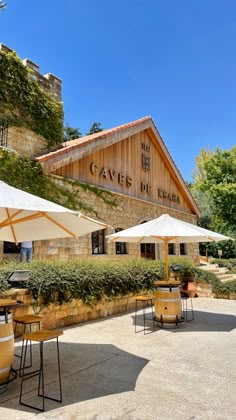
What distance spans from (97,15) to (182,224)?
873 cm

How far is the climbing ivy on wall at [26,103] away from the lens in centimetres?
1052

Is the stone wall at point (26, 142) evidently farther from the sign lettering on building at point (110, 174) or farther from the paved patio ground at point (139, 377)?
the paved patio ground at point (139, 377)

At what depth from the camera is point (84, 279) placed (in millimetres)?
7078

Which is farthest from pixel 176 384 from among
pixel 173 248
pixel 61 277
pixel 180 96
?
pixel 180 96

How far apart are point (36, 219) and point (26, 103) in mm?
7990

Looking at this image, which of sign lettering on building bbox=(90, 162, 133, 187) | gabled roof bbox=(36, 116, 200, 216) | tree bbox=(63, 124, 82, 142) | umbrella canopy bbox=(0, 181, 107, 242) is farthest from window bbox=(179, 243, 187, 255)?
tree bbox=(63, 124, 82, 142)

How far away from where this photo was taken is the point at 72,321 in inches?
274

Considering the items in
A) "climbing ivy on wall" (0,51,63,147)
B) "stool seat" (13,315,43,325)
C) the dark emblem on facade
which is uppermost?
"climbing ivy on wall" (0,51,63,147)

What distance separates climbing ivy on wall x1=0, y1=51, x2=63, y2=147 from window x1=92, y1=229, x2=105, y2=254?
4.05m

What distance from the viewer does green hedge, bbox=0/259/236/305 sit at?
6.19 metres

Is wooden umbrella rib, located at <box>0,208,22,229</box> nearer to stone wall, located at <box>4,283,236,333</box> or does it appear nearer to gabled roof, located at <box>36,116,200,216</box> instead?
stone wall, located at <box>4,283,236,333</box>

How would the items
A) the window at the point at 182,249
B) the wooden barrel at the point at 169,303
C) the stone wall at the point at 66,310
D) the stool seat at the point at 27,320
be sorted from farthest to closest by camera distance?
the window at the point at 182,249, the wooden barrel at the point at 169,303, the stone wall at the point at 66,310, the stool seat at the point at 27,320

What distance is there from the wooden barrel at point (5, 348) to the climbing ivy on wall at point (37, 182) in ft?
20.8

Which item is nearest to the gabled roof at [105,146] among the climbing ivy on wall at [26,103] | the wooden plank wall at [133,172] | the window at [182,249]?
the wooden plank wall at [133,172]
